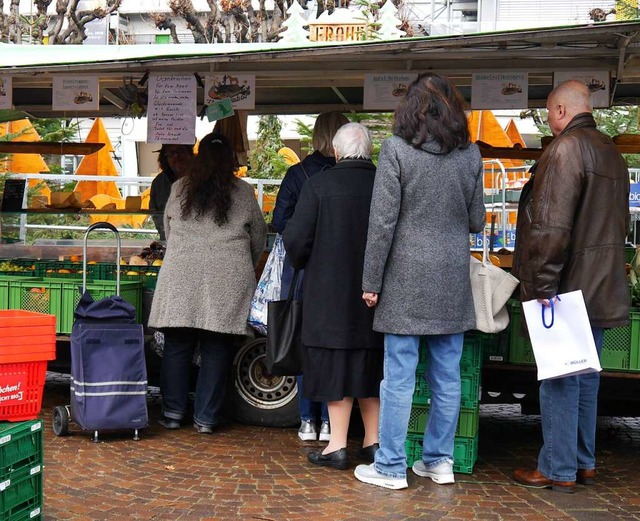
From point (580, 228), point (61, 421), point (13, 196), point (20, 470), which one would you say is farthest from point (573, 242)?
point (13, 196)

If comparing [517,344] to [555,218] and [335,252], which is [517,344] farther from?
[335,252]

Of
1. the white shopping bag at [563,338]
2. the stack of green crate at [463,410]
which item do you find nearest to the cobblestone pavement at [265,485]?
the stack of green crate at [463,410]

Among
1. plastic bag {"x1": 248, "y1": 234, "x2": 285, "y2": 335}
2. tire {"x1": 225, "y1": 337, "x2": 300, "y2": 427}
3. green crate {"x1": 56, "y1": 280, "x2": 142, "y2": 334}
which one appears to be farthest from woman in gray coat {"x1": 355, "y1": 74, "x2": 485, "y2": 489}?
green crate {"x1": 56, "y1": 280, "x2": 142, "y2": 334}

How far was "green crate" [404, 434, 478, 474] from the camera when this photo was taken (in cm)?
597

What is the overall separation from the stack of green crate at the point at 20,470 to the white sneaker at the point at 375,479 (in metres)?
1.88

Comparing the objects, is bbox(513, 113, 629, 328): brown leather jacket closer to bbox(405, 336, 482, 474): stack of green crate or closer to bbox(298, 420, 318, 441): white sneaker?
bbox(405, 336, 482, 474): stack of green crate

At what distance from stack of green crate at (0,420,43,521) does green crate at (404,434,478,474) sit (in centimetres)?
231

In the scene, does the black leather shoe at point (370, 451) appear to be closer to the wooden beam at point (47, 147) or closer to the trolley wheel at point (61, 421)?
the trolley wheel at point (61, 421)

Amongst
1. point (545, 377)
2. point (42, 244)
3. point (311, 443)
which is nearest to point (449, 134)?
point (545, 377)

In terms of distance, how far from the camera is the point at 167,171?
9000mm

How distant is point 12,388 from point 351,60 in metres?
3.62

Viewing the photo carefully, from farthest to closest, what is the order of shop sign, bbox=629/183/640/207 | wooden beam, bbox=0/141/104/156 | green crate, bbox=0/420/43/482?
shop sign, bbox=629/183/640/207 < wooden beam, bbox=0/141/104/156 < green crate, bbox=0/420/43/482

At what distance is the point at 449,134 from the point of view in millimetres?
5402

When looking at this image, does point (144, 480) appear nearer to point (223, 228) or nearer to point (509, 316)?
point (223, 228)
